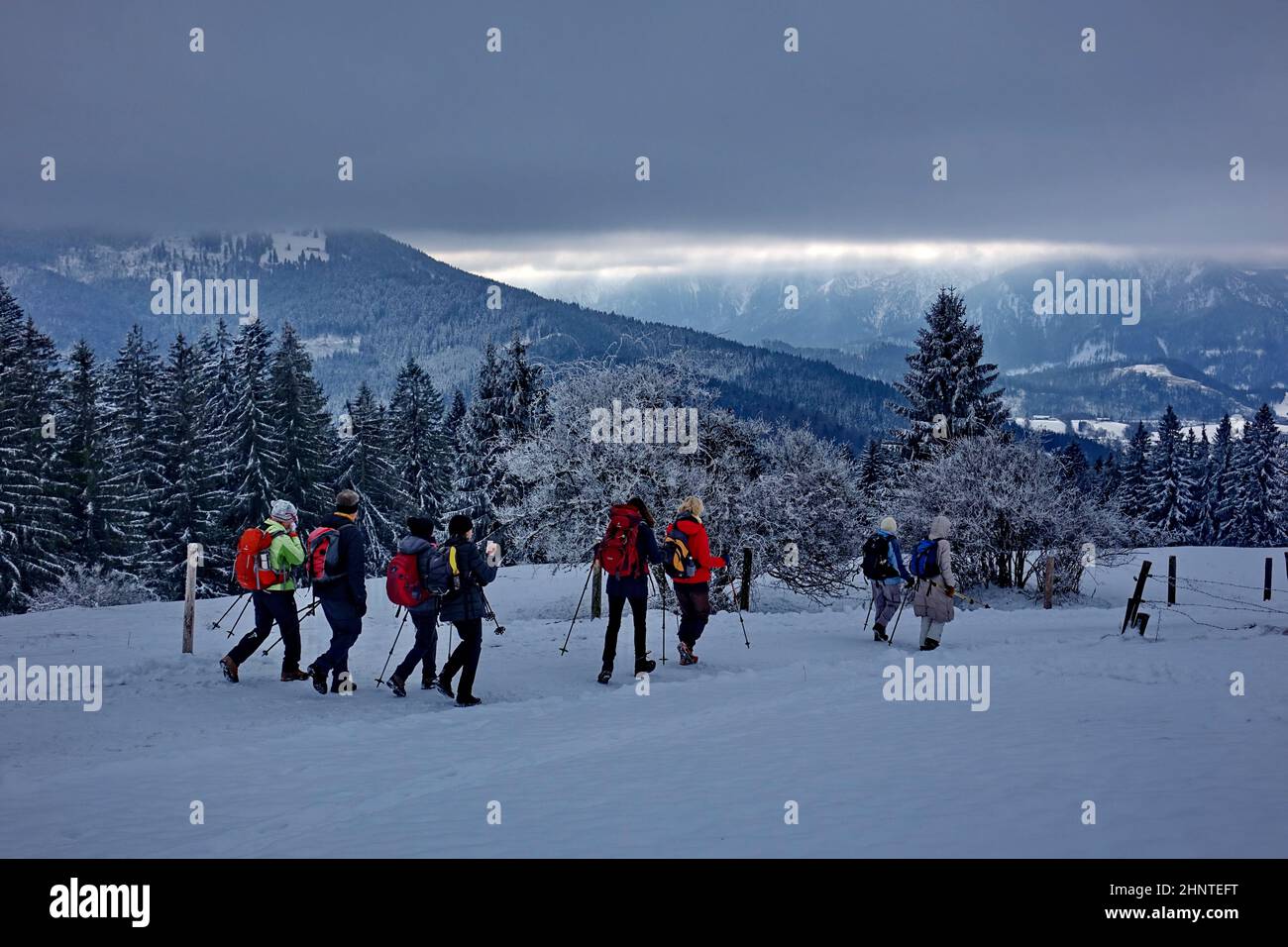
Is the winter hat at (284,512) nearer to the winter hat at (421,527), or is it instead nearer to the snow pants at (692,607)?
the winter hat at (421,527)

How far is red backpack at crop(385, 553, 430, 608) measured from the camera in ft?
37.0

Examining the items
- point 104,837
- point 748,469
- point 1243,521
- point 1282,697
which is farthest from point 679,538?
point 1243,521

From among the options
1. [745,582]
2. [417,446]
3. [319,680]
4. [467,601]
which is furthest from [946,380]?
[319,680]

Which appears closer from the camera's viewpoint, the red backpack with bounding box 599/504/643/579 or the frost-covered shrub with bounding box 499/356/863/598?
the red backpack with bounding box 599/504/643/579

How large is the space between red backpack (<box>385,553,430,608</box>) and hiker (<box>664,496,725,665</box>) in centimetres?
315

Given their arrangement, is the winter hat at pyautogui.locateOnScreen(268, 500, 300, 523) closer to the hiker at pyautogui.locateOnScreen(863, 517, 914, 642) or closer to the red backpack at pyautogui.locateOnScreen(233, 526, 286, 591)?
the red backpack at pyautogui.locateOnScreen(233, 526, 286, 591)

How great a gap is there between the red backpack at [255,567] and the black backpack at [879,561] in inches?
349

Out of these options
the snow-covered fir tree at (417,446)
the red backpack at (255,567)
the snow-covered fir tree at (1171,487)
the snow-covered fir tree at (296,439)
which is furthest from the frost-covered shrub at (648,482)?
the snow-covered fir tree at (1171,487)

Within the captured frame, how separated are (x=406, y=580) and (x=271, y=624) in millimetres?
1647

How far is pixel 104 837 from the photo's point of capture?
6.43m

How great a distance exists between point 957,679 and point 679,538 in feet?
12.3

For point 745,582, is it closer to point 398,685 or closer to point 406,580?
point 398,685

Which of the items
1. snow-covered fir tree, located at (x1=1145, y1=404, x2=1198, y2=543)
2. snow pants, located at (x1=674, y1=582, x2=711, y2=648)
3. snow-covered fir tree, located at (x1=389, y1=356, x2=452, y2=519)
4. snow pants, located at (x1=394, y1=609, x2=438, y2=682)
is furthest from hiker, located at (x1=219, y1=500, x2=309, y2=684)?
snow-covered fir tree, located at (x1=1145, y1=404, x2=1198, y2=543)
